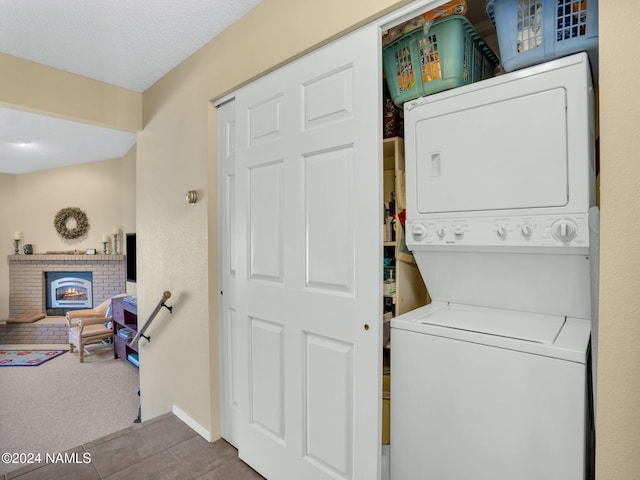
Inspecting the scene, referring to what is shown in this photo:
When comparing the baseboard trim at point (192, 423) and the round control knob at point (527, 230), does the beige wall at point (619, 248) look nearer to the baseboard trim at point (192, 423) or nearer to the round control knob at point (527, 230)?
the round control knob at point (527, 230)

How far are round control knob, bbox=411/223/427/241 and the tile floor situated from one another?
5.00ft

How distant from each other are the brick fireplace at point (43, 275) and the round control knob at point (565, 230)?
5.89 m

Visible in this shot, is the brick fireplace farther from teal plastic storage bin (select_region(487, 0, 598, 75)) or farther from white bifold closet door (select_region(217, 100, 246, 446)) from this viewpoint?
teal plastic storage bin (select_region(487, 0, 598, 75))

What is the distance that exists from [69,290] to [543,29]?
23.3 ft

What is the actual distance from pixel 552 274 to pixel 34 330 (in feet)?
23.4

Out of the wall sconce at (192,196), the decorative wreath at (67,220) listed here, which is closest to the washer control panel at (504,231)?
the wall sconce at (192,196)

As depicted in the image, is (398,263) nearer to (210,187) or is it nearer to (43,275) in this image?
(210,187)

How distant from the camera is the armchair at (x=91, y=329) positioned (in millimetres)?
4934

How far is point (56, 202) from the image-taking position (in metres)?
5.92

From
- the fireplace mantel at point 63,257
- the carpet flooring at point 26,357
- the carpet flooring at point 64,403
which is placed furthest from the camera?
the fireplace mantel at point 63,257

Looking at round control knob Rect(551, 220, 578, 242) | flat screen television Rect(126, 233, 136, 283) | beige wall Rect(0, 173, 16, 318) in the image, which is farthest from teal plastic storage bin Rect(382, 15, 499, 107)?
beige wall Rect(0, 173, 16, 318)

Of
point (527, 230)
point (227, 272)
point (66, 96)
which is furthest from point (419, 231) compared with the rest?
point (66, 96)

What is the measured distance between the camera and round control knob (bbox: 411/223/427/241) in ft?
4.51

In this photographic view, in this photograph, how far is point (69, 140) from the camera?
454 cm
